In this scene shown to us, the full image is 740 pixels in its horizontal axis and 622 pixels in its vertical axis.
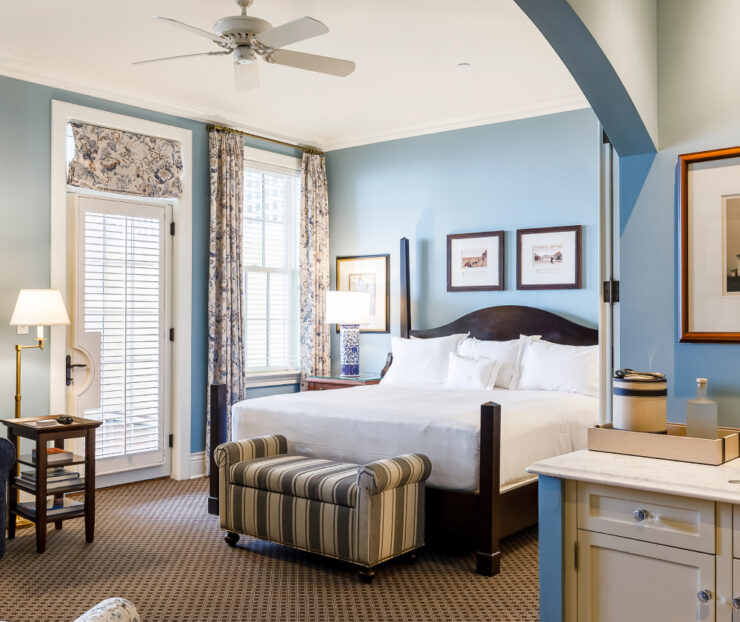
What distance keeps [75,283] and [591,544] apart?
4176 mm

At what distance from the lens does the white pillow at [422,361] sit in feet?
18.2

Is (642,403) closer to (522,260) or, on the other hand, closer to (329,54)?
(329,54)

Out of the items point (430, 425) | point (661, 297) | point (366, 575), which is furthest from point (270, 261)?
point (661, 297)

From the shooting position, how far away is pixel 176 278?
5.75 m

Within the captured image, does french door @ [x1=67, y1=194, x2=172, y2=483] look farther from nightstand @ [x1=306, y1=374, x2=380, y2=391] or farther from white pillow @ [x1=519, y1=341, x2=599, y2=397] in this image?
white pillow @ [x1=519, y1=341, x2=599, y2=397]

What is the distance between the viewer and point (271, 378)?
646 cm

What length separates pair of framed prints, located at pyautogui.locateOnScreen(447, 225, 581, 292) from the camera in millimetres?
5477

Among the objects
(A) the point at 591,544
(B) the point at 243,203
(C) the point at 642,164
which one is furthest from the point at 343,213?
(A) the point at 591,544


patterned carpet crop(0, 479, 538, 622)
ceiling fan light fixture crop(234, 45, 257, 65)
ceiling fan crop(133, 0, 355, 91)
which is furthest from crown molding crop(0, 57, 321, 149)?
patterned carpet crop(0, 479, 538, 622)

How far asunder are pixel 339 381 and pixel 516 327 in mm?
1519

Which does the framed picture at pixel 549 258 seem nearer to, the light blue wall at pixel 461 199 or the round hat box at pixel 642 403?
the light blue wall at pixel 461 199

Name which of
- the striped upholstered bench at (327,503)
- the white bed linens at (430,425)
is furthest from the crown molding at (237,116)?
the striped upholstered bench at (327,503)

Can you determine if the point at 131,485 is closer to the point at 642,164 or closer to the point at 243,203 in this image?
the point at 243,203

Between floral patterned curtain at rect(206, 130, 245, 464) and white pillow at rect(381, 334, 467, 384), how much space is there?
4.13ft
